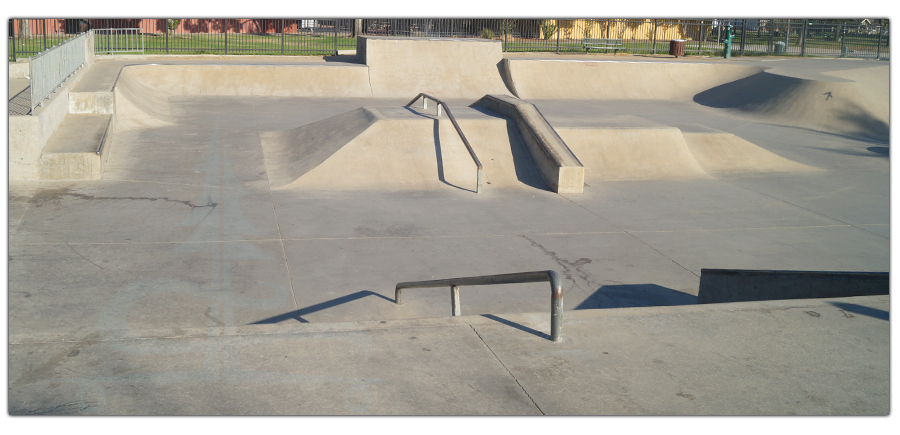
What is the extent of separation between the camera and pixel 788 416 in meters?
3.52

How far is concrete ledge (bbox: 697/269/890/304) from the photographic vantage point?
5.72 meters

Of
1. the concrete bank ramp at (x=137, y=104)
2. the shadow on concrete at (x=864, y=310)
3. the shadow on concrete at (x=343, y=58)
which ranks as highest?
the shadow on concrete at (x=343, y=58)

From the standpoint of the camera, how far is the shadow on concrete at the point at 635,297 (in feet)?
23.5

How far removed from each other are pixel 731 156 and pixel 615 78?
33.7 ft

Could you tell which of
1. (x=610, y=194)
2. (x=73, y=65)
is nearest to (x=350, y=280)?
(x=610, y=194)

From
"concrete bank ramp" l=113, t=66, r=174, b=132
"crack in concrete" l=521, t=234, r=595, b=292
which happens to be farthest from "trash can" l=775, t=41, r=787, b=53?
"crack in concrete" l=521, t=234, r=595, b=292

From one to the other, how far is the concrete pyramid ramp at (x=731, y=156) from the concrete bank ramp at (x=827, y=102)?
19.5 ft

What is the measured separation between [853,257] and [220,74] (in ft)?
58.8

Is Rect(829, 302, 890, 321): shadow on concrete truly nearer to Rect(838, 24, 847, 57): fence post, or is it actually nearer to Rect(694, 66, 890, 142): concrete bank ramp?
Rect(694, 66, 890, 142): concrete bank ramp

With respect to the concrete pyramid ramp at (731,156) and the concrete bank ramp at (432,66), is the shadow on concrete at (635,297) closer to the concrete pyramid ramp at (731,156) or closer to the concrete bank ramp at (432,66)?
the concrete pyramid ramp at (731,156)

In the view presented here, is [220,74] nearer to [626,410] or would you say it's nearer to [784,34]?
[626,410]

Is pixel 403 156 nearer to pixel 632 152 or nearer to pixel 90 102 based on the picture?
pixel 632 152

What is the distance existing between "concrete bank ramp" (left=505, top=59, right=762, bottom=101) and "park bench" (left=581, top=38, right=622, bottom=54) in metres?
6.21

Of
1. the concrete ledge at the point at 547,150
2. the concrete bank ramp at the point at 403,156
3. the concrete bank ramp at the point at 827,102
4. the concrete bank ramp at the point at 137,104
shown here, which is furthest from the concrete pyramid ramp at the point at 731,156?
the concrete bank ramp at the point at 137,104
